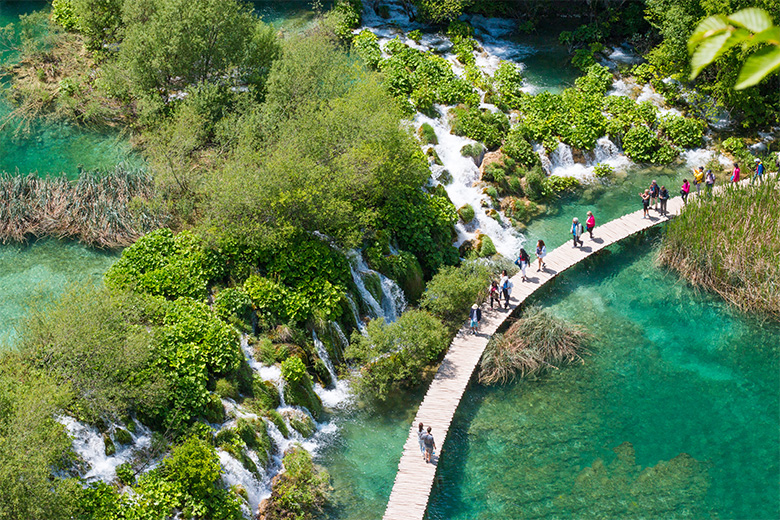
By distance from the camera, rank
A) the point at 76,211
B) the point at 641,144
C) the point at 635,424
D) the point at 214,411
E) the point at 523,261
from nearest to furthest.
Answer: the point at 214,411 → the point at 635,424 → the point at 76,211 → the point at 523,261 → the point at 641,144

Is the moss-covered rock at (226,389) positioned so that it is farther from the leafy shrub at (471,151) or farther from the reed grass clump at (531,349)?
the leafy shrub at (471,151)

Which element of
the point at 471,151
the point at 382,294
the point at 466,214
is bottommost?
the point at 382,294

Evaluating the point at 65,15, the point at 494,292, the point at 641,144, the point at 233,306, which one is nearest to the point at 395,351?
the point at 494,292

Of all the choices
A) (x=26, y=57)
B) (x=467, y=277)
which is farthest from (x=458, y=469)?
(x=26, y=57)

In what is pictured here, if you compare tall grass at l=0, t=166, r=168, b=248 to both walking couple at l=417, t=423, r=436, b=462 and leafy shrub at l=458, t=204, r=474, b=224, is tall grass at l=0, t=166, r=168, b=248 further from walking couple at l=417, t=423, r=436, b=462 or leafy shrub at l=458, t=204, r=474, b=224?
walking couple at l=417, t=423, r=436, b=462

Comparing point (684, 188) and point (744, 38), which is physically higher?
point (744, 38)

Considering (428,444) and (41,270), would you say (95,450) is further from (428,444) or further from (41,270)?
(41,270)
